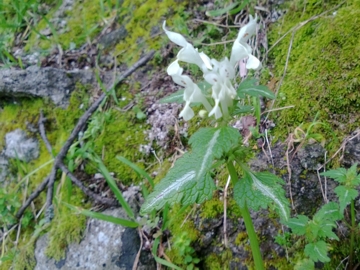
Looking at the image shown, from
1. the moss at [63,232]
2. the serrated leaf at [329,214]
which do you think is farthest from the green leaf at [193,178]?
the moss at [63,232]

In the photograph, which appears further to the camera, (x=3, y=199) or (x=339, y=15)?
(x=3, y=199)

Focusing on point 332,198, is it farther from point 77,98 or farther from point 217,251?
point 77,98

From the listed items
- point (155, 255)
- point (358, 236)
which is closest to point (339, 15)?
point (358, 236)

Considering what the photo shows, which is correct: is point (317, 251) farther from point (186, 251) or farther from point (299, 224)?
point (186, 251)

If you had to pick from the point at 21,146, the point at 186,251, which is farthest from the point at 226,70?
the point at 21,146

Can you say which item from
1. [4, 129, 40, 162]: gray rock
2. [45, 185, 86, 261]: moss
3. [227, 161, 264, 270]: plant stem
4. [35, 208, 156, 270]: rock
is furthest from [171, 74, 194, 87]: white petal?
[4, 129, 40, 162]: gray rock

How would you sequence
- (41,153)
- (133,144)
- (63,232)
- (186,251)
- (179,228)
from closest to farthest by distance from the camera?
(186,251) → (179,228) → (63,232) → (133,144) → (41,153)
